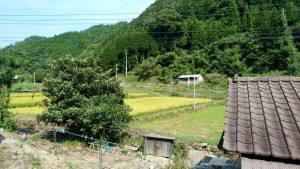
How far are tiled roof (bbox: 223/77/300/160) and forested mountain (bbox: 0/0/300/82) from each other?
38.9 meters

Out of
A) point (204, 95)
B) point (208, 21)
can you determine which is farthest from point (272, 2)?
point (204, 95)

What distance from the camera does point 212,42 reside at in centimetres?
5584

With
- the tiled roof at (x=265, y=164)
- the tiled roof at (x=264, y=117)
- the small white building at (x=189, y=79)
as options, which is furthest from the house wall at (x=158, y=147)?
the small white building at (x=189, y=79)

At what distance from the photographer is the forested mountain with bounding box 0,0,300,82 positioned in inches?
1725

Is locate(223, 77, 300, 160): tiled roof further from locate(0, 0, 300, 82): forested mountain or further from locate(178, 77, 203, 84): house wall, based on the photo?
locate(178, 77, 203, 84): house wall

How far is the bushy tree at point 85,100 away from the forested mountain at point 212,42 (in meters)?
28.3

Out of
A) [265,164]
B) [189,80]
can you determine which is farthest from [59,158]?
[189,80]

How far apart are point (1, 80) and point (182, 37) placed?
47786mm

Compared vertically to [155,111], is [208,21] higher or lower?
higher

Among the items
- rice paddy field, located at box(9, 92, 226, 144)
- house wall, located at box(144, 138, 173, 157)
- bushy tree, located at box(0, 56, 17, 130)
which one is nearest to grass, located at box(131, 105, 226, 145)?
rice paddy field, located at box(9, 92, 226, 144)

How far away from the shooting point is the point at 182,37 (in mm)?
59969

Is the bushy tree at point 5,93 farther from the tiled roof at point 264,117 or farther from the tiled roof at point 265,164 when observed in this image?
the tiled roof at point 265,164

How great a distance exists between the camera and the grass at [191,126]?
15.9 metres

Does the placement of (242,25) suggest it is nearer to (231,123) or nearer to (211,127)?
(211,127)
